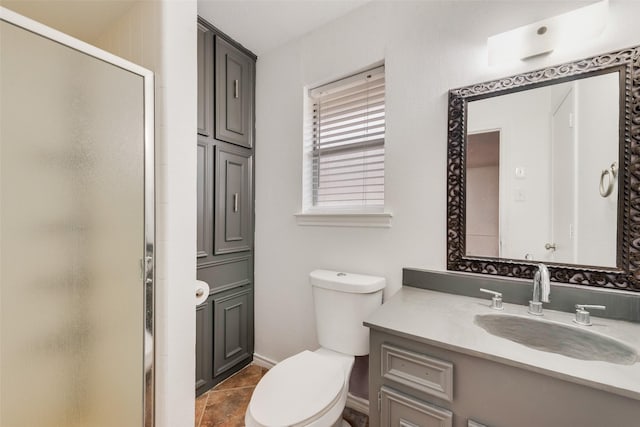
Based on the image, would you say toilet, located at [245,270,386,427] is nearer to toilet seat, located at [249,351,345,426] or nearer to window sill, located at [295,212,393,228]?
toilet seat, located at [249,351,345,426]

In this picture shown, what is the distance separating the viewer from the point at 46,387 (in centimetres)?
95

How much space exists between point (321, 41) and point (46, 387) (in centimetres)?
215

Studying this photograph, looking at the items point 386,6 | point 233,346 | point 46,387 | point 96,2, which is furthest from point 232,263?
point 386,6

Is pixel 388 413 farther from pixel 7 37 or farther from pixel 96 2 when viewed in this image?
pixel 96 2

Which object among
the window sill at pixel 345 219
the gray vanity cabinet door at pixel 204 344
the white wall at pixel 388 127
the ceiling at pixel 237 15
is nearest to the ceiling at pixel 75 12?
the ceiling at pixel 237 15

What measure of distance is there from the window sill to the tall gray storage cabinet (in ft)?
1.61

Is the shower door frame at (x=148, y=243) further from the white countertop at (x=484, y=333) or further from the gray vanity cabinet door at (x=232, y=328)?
the white countertop at (x=484, y=333)

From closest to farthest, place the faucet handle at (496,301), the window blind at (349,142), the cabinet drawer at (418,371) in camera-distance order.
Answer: the cabinet drawer at (418,371) < the faucet handle at (496,301) < the window blind at (349,142)

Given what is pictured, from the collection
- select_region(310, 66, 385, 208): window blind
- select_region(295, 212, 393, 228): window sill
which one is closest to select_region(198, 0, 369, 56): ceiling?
select_region(310, 66, 385, 208): window blind

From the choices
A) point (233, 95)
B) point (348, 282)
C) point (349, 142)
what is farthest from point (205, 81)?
point (348, 282)

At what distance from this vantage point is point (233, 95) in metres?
1.90

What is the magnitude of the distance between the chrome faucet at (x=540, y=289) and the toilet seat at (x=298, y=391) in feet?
2.77

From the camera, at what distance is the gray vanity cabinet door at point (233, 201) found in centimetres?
180

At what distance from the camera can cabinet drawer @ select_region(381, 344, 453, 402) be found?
2.78 ft
